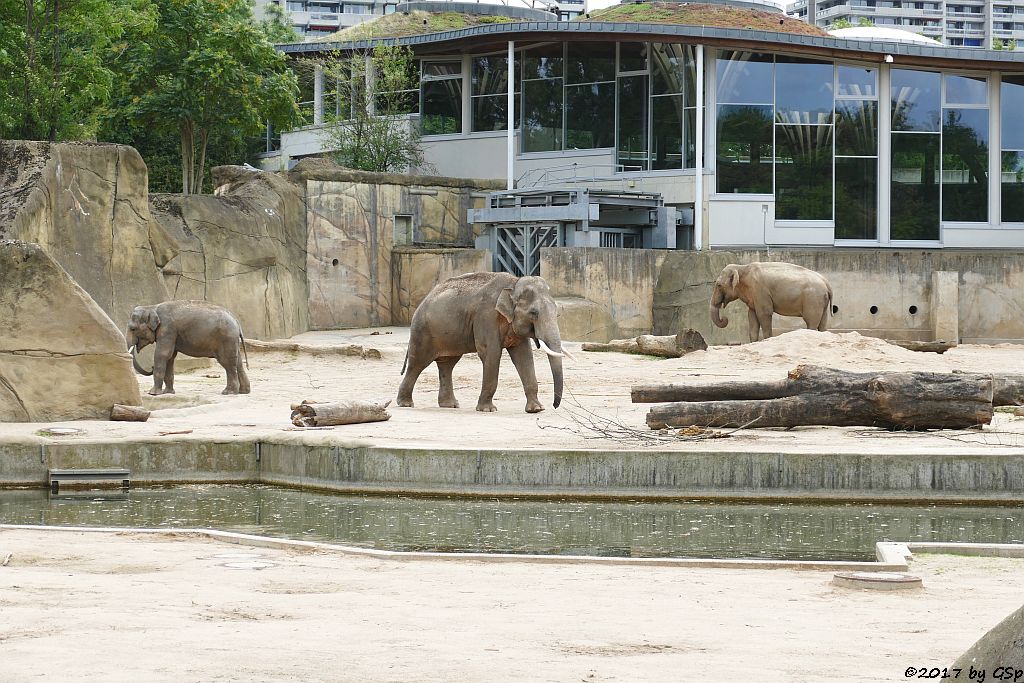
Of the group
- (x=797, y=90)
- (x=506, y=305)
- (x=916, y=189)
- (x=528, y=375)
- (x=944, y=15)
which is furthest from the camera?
(x=944, y=15)

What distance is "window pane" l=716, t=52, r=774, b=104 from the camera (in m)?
32.6

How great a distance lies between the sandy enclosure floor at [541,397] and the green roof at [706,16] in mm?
13087

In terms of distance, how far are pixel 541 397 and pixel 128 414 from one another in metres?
5.01

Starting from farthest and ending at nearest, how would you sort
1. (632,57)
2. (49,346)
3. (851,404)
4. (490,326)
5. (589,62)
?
1. (589,62)
2. (632,57)
3. (490,326)
4. (49,346)
5. (851,404)

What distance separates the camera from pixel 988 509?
11.1m

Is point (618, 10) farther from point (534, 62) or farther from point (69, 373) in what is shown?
point (69, 373)

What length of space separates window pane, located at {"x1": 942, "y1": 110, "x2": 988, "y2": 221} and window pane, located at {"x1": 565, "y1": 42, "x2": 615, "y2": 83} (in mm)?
7880

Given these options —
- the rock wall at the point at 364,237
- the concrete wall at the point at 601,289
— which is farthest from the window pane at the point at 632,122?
→ the concrete wall at the point at 601,289

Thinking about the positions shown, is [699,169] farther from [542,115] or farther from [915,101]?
[915,101]

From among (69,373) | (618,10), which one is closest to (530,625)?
(69,373)

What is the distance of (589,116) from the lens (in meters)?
34.5

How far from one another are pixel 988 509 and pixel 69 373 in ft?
28.0

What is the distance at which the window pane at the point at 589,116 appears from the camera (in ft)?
112

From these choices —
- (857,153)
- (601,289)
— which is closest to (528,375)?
(601,289)
